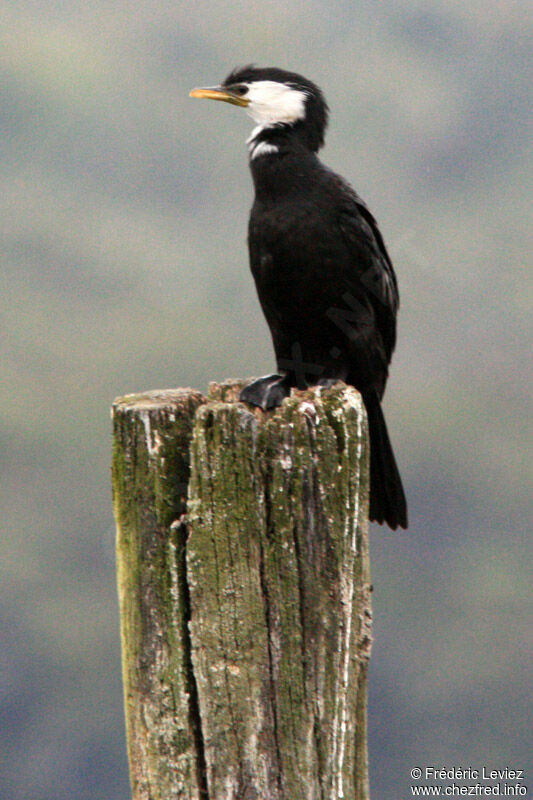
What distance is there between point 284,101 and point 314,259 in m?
0.75

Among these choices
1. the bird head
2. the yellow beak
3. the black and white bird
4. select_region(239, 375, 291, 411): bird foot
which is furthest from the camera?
the yellow beak

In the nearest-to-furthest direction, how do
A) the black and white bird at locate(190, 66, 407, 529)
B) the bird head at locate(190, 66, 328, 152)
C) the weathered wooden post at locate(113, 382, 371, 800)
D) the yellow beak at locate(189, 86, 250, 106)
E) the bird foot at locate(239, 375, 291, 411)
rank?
the weathered wooden post at locate(113, 382, 371, 800), the bird foot at locate(239, 375, 291, 411), the black and white bird at locate(190, 66, 407, 529), the bird head at locate(190, 66, 328, 152), the yellow beak at locate(189, 86, 250, 106)

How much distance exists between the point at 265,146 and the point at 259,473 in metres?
2.19

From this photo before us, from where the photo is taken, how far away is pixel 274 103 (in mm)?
4094

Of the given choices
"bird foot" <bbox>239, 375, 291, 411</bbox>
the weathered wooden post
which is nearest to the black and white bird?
"bird foot" <bbox>239, 375, 291, 411</bbox>

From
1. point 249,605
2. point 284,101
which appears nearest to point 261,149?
point 284,101

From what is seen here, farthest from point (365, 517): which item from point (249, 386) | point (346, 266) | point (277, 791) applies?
point (346, 266)

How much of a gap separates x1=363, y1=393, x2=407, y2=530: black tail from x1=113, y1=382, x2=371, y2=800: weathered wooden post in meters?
1.53

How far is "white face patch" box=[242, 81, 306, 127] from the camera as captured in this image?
4.05 meters

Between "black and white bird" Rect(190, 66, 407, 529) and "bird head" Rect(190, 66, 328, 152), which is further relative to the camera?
"bird head" Rect(190, 66, 328, 152)

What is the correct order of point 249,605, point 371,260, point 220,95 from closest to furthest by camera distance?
point 249,605 → point 371,260 → point 220,95

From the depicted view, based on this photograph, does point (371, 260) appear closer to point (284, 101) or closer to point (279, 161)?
point (279, 161)

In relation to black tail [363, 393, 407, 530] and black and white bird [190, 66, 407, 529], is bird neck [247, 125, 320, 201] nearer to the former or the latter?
black and white bird [190, 66, 407, 529]

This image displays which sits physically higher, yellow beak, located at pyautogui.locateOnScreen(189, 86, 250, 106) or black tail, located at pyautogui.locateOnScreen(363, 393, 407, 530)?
yellow beak, located at pyautogui.locateOnScreen(189, 86, 250, 106)
